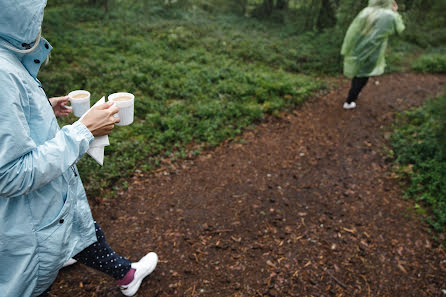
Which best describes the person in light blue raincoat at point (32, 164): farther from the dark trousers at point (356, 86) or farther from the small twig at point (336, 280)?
the dark trousers at point (356, 86)

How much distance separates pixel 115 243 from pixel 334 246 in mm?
2319

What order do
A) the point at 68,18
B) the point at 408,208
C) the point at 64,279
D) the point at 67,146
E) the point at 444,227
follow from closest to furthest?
1. the point at 67,146
2. the point at 64,279
3. the point at 444,227
4. the point at 408,208
5. the point at 68,18

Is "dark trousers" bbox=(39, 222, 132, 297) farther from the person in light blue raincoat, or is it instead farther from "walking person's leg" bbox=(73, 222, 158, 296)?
the person in light blue raincoat

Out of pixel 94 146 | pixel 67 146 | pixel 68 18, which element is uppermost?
pixel 67 146

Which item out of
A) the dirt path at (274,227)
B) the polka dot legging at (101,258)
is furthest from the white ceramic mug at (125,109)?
the dirt path at (274,227)

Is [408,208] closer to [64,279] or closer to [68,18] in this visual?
[64,279]

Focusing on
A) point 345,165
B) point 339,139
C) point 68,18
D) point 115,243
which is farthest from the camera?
point 68,18

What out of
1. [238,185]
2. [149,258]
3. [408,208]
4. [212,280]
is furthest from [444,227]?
[149,258]

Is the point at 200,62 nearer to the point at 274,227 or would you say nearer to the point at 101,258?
the point at 274,227

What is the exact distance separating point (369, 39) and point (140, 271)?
5656mm

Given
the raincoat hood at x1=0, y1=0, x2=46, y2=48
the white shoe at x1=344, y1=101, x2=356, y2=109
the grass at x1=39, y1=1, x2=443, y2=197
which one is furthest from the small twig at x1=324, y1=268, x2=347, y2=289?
the white shoe at x1=344, y1=101, x2=356, y2=109

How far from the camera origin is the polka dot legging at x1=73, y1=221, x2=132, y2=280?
198 cm

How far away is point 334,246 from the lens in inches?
121

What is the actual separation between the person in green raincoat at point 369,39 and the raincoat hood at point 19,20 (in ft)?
18.9
